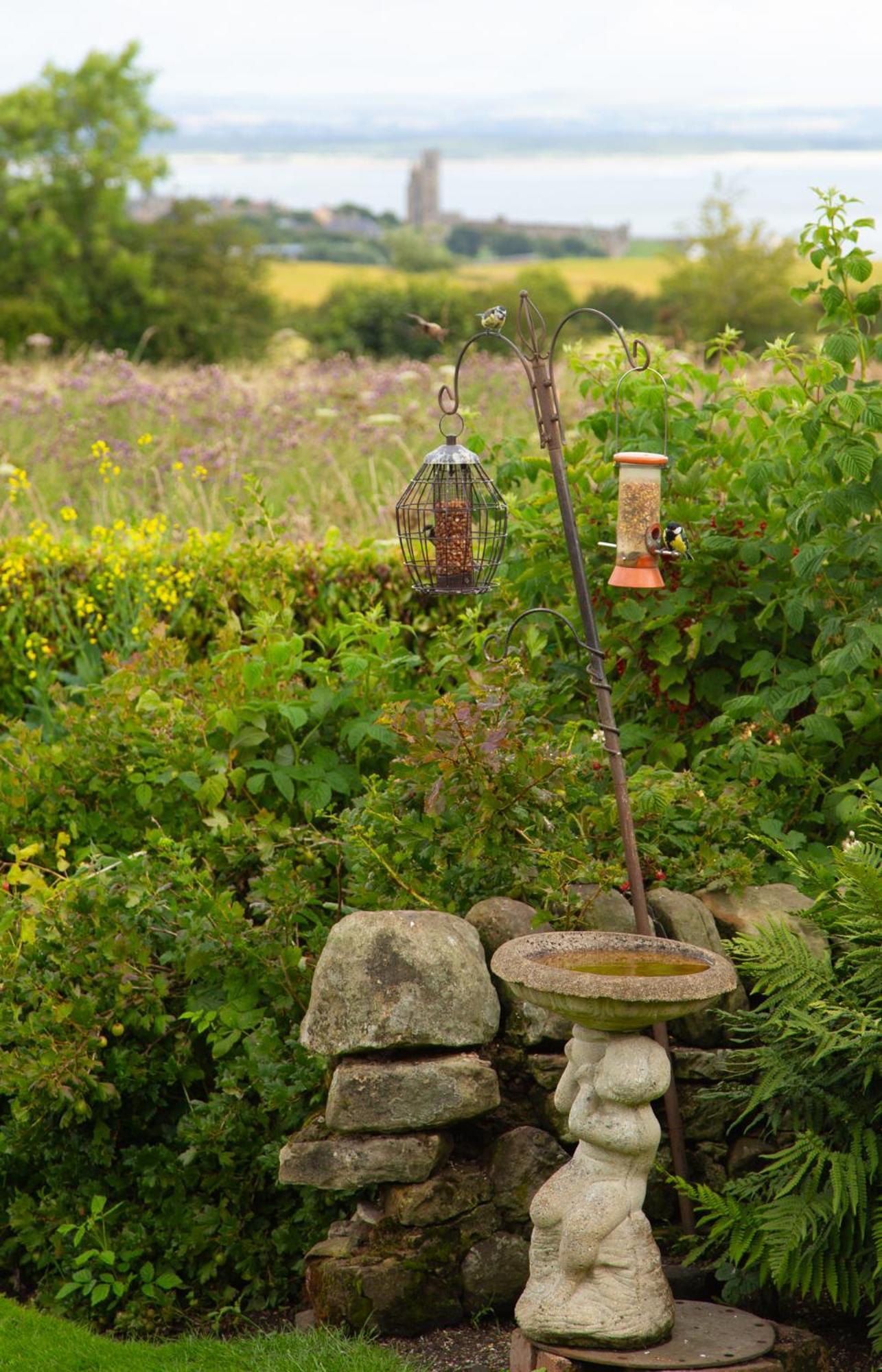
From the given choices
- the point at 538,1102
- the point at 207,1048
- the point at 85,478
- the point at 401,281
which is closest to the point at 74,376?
the point at 85,478

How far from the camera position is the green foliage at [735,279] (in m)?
24.8

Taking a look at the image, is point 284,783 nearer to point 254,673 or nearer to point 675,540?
point 254,673

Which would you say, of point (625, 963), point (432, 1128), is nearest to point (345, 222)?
point (432, 1128)

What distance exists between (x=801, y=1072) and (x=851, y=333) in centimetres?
205

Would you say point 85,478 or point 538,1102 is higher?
point 85,478

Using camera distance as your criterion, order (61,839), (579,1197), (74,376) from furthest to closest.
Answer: (74,376) < (61,839) < (579,1197)

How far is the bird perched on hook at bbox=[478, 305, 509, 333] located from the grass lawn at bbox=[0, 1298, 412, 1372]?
95.0 inches

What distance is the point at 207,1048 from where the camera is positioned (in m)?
4.23

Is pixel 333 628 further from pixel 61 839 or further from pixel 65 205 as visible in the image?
pixel 65 205

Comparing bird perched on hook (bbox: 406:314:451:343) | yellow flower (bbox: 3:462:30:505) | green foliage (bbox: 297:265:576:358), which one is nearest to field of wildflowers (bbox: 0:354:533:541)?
yellow flower (bbox: 3:462:30:505)

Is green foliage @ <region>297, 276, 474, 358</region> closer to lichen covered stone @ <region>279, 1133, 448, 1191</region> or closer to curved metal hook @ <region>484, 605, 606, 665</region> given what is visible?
curved metal hook @ <region>484, 605, 606, 665</region>

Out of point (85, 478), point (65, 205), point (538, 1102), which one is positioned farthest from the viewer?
point (65, 205)

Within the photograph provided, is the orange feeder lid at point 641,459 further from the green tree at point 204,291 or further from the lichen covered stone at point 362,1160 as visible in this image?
the green tree at point 204,291

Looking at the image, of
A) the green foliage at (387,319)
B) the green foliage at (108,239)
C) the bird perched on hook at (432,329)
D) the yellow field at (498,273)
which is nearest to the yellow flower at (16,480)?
the bird perched on hook at (432,329)
